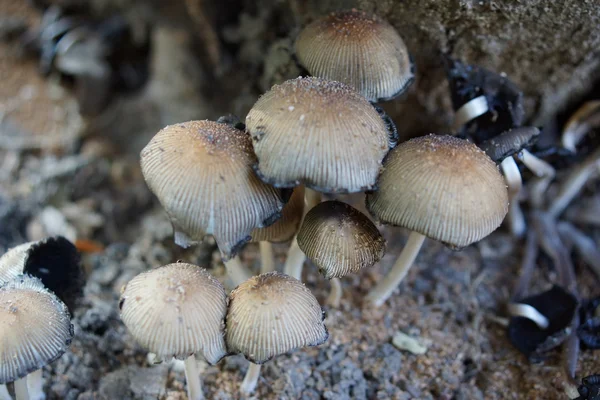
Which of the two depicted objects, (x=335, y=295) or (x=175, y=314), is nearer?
(x=175, y=314)

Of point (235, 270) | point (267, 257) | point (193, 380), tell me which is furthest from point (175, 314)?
point (267, 257)

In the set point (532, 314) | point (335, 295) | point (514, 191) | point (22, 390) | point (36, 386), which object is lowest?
point (532, 314)

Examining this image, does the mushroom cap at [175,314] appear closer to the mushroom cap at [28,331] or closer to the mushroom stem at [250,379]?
the mushroom cap at [28,331]

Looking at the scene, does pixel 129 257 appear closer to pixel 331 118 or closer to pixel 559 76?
pixel 331 118

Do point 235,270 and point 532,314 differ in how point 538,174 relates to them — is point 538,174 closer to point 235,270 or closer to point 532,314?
point 532,314

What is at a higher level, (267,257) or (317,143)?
(317,143)

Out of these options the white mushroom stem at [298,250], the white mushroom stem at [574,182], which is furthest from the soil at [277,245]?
the white mushroom stem at [298,250]

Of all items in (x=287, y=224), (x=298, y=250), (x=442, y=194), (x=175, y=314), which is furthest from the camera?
(x=298, y=250)
